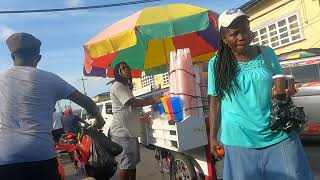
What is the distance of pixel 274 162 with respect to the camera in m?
2.97

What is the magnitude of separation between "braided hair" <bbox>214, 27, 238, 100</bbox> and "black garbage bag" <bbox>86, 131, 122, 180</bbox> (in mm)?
2014

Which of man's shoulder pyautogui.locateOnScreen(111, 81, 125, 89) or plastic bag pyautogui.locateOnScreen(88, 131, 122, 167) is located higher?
man's shoulder pyautogui.locateOnScreen(111, 81, 125, 89)

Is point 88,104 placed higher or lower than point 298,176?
higher

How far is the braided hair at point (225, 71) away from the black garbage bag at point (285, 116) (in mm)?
341

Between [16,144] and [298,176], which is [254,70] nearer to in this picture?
[298,176]

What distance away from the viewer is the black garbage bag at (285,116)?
9.42 feet

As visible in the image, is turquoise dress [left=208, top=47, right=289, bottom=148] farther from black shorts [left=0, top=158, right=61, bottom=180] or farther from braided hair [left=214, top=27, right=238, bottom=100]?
black shorts [left=0, top=158, right=61, bottom=180]

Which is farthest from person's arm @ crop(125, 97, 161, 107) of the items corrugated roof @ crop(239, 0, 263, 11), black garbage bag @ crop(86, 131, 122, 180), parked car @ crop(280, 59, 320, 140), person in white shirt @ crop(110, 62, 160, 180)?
corrugated roof @ crop(239, 0, 263, 11)

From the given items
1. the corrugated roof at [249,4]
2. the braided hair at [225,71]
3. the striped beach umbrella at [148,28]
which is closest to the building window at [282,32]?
the corrugated roof at [249,4]

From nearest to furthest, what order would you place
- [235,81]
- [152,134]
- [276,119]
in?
1. [276,119]
2. [235,81]
3. [152,134]

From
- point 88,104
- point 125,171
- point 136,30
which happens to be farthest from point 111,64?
point 88,104

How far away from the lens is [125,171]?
5.70 m

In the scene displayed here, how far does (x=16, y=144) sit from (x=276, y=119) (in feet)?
5.49

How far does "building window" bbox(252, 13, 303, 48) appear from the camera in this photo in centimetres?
1842
